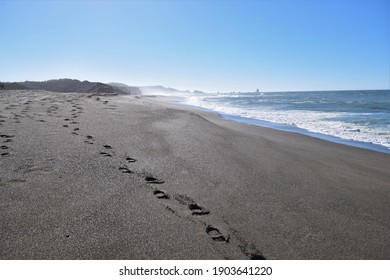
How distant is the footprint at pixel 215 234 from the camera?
2.23m

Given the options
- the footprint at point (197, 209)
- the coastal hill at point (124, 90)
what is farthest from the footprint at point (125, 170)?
the coastal hill at point (124, 90)

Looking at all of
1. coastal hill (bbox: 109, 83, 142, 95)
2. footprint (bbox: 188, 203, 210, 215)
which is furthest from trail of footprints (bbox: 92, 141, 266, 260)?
coastal hill (bbox: 109, 83, 142, 95)

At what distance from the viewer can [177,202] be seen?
2.80m

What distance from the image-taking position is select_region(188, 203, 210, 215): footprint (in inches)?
103

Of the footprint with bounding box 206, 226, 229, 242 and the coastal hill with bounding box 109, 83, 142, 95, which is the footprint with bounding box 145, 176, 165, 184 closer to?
the footprint with bounding box 206, 226, 229, 242

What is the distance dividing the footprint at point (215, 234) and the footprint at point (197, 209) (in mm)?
267

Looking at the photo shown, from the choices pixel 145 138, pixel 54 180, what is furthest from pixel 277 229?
pixel 145 138

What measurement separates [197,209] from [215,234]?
1.47ft

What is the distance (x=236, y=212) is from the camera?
8.85 feet

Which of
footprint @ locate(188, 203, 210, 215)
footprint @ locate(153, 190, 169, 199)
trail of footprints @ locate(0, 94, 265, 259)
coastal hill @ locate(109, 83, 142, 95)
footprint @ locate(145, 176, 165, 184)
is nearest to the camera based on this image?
trail of footprints @ locate(0, 94, 265, 259)

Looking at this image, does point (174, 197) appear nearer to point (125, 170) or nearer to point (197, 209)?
point (197, 209)

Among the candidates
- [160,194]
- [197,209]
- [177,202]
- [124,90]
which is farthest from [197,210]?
[124,90]

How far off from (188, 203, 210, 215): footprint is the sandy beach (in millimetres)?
11

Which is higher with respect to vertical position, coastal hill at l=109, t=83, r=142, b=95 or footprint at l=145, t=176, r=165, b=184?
coastal hill at l=109, t=83, r=142, b=95
